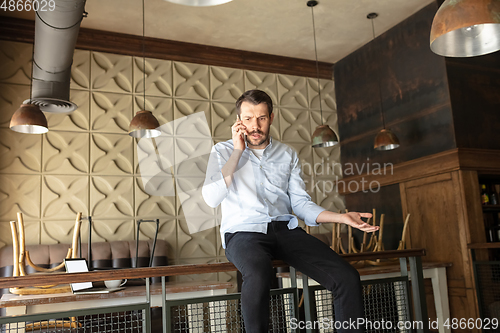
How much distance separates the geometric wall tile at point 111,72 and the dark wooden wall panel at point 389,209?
3840 millimetres

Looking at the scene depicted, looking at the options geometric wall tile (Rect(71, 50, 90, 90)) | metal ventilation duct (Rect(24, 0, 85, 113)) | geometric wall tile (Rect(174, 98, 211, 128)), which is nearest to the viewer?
metal ventilation duct (Rect(24, 0, 85, 113))

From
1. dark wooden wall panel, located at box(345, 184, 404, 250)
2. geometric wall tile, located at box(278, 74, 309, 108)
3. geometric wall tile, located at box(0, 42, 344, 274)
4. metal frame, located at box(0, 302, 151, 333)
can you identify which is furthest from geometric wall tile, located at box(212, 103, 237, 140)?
metal frame, located at box(0, 302, 151, 333)

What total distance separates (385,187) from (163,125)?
3284 mm

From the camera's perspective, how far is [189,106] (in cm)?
610

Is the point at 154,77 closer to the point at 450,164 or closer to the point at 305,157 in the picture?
the point at 305,157

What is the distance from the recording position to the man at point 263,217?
1.81m

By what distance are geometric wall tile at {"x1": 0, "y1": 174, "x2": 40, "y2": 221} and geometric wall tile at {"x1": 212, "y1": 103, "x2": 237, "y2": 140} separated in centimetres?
246

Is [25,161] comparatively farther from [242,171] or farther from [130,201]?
[242,171]

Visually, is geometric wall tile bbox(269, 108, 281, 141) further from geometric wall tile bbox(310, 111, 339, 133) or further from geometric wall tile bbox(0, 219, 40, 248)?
geometric wall tile bbox(0, 219, 40, 248)

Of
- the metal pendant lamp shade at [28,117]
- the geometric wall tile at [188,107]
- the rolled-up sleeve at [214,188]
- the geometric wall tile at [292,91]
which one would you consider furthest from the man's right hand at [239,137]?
the geometric wall tile at [292,91]

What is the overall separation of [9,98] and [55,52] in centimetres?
146

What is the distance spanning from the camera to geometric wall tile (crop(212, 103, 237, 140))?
6211 millimetres

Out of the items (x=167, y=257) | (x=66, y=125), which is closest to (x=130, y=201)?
(x=167, y=257)

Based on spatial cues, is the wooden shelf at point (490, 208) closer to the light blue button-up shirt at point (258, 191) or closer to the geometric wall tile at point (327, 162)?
the geometric wall tile at point (327, 162)
